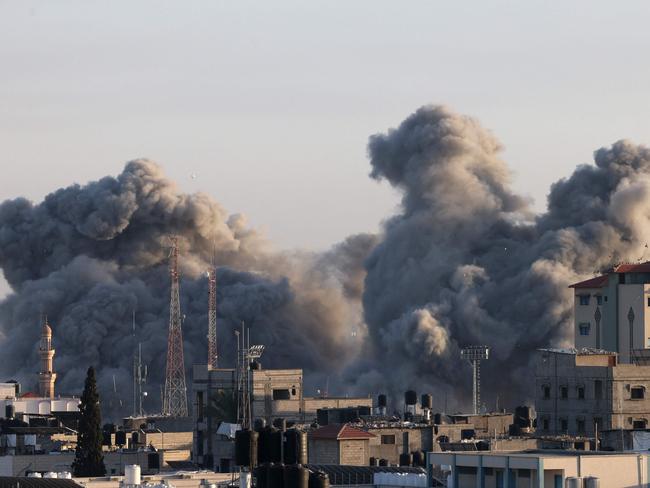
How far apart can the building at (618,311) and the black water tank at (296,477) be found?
268 ft

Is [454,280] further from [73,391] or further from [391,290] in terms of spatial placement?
[73,391]

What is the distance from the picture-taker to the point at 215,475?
252 ft

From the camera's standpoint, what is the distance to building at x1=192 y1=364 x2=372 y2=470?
350 feet

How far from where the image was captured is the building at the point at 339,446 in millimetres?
91875

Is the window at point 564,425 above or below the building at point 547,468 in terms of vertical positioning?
above

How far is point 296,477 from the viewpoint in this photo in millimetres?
54719

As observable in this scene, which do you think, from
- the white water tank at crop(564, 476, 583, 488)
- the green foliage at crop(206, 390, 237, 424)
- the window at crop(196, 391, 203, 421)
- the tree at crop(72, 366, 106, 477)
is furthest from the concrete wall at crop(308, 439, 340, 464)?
the white water tank at crop(564, 476, 583, 488)

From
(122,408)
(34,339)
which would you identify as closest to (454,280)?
(122,408)

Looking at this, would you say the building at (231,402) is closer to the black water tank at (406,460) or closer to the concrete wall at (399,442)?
the concrete wall at (399,442)

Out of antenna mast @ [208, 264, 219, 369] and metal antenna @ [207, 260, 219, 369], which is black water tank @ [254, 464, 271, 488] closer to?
metal antenna @ [207, 260, 219, 369]

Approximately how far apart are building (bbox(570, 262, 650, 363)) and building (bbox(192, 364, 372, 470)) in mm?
29652

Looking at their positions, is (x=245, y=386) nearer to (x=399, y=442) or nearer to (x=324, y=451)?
(x=399, y=442)

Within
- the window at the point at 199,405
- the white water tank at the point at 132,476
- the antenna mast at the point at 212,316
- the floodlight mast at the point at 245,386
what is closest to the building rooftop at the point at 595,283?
the antenna mast at the point at 212,316

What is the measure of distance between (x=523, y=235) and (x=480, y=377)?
47.5ft
